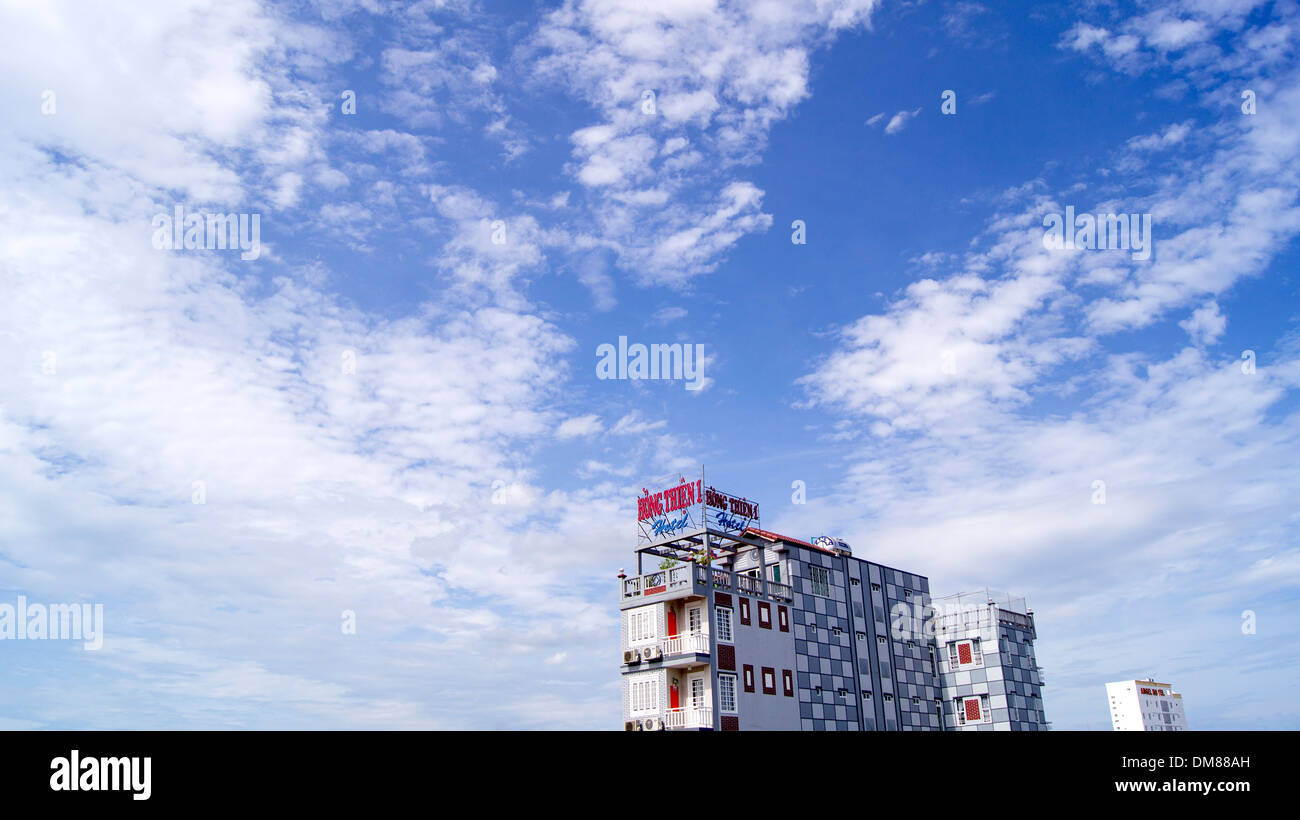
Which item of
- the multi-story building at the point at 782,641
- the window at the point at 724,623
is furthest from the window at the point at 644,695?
the window at the point at 724,623

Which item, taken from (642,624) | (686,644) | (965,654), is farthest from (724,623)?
(965,654)

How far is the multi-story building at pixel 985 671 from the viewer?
72250mm

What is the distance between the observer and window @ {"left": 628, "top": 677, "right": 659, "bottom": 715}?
5300 cm

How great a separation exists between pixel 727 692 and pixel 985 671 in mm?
31641

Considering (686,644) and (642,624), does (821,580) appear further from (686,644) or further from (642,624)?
(642,624)

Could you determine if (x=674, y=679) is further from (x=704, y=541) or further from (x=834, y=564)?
(x=834, y=564)

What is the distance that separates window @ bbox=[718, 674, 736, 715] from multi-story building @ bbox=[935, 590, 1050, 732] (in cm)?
2913

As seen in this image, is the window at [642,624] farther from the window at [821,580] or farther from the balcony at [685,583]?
the window at [821,580]
